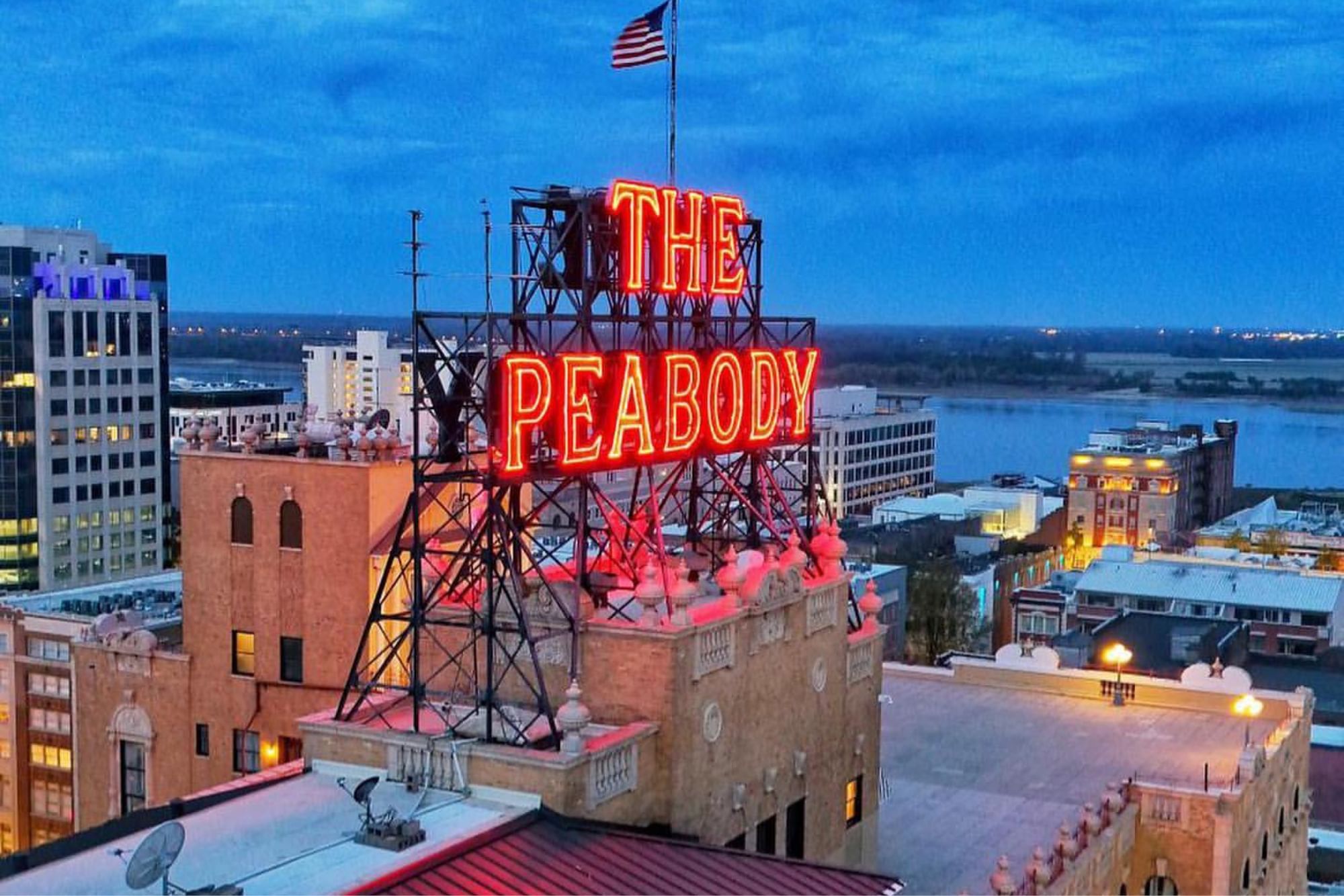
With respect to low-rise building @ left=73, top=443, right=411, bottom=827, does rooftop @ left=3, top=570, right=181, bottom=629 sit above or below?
below

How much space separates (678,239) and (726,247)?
103 inches

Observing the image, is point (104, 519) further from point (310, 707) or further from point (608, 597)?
point (608, 597)

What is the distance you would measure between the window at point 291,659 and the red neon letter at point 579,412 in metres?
23.1

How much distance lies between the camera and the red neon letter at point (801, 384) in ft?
145

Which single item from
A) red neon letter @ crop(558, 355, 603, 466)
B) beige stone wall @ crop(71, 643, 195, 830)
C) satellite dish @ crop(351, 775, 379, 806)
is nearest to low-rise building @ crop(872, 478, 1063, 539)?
beige stone wall @ crop(71, 643, 195, 830)

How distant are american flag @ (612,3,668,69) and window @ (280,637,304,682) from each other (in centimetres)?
2297

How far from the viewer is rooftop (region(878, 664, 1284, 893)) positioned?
41.9 meters

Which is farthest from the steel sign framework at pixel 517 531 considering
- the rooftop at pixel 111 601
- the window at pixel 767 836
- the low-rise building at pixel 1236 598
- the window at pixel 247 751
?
the low-rise building at pixel 1236 598

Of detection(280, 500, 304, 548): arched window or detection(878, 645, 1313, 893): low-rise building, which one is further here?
detection(280, 500, 304, 548): arched window

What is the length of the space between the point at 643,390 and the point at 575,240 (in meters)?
4.43

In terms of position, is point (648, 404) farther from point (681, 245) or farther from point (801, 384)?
point (801, 384)

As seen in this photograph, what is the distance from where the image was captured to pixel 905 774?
4850 cm

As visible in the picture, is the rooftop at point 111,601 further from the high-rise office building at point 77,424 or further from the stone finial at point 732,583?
the high-rise office building at point 77,424

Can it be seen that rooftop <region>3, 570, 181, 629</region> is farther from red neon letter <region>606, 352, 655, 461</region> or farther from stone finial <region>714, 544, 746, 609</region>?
stone finial <region>714, 544, 746, 609</region>
